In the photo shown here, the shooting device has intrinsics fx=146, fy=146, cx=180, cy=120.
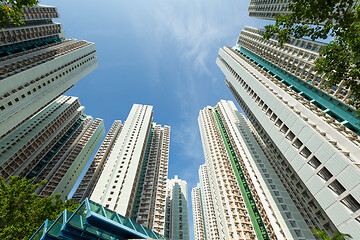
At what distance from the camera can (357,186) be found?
1492 centimetres

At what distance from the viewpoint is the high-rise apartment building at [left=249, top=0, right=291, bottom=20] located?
5238 centimetres

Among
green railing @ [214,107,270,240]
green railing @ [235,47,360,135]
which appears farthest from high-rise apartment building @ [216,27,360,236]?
green railing @ [214,107,270,240]

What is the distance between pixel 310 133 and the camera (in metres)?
21.4

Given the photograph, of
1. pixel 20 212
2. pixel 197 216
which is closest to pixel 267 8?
pixel 20 212

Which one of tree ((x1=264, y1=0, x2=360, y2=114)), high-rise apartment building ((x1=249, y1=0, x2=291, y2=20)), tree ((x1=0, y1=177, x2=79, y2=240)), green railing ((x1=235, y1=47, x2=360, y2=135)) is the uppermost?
high-rise apartment building ((x1=249, y1=0, x2=291, y2=20))

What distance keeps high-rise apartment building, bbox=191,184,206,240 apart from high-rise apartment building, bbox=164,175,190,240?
23655 mm

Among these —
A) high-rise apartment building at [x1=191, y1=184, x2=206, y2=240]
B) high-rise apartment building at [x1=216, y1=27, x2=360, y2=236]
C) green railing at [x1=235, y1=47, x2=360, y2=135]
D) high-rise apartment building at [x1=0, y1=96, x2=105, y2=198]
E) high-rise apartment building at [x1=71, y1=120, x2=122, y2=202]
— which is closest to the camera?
high-rise apartment building at [x1=216, y1=27, x2=360, y2=236]

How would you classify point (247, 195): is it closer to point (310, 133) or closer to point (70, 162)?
point (310, 133)

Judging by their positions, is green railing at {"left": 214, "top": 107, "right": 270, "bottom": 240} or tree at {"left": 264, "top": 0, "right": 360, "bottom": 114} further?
green railing at {"left": 214, "top": 107, "right": 270, "bottom": 240}

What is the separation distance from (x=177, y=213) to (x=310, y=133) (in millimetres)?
60960

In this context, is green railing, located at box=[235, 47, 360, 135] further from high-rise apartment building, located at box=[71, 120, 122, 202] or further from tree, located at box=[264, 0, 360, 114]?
high-rise apartment building, located at box=[71, 120, 122, 202]

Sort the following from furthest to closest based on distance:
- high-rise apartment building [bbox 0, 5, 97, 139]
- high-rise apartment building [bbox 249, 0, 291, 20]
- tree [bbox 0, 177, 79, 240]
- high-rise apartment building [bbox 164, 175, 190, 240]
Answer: high-rise apartment building [bbox 164, 175, 190, 240] < high-rise apartment building [bbox 249, 0, 291, 20] < high-rise apartment building [bbox 0, 5, 97, 139] < tree [bbox 0, 177, 79, 240]

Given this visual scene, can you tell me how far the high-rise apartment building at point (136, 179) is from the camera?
3883 centimetres

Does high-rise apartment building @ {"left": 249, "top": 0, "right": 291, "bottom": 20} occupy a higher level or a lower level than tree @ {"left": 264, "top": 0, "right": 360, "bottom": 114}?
higher
